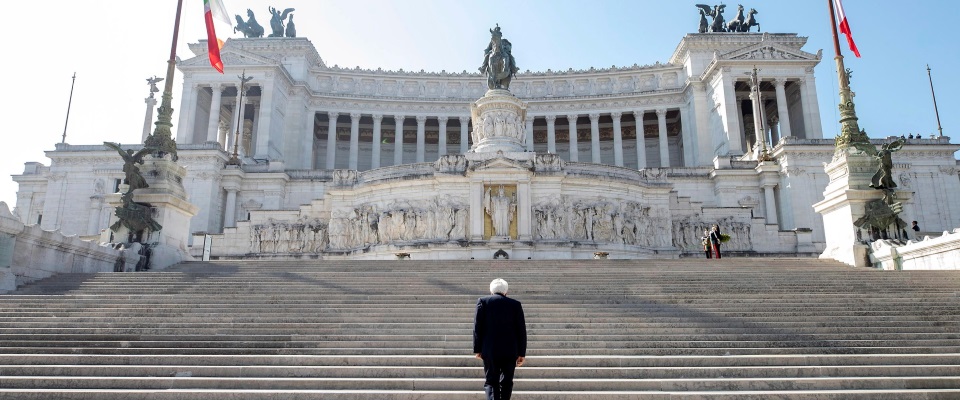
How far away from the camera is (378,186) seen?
Answer: 95.2 feet

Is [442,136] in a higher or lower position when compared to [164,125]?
higher

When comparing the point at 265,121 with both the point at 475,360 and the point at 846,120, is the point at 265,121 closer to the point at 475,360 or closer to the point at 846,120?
the point at 846,120

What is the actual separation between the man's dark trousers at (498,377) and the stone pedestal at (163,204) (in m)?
15.5

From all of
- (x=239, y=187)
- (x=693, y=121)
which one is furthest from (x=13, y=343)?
(x=693, y=121)

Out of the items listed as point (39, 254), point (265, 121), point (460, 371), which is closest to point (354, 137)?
point (265, 121)

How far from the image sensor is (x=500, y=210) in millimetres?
26750

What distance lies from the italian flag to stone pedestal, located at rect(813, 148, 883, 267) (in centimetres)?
2047

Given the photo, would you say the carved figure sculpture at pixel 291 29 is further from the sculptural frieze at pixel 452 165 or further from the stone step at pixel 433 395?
the stone step at pixel 433 395

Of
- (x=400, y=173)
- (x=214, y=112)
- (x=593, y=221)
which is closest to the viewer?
(x=593, y=221)

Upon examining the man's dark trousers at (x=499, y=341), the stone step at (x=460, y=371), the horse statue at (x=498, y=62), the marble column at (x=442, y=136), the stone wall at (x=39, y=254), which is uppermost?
the marble column at (x=442, y=136)

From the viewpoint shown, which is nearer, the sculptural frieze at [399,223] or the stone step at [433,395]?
the stone step at [433,395]

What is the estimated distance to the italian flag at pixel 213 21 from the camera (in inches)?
861

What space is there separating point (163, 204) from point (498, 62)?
1903 cm

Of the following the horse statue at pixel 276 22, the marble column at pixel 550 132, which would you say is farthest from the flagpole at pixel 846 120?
the horse statue at pixel 276 22
